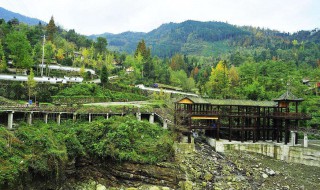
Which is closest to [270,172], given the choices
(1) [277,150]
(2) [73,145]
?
(1) [277,150]

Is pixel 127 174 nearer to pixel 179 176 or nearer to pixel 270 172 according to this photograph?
pixel 179 176

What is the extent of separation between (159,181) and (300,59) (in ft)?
332

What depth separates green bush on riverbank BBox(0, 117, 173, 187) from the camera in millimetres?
23391

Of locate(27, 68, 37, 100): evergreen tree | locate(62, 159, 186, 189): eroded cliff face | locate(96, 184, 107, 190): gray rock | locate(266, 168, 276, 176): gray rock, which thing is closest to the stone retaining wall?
locate(266, 168, 276, 176): gray rock

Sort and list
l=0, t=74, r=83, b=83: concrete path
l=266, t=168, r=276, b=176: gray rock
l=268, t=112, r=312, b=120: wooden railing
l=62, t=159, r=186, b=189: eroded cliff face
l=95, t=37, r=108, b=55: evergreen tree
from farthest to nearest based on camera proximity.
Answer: l=95, t=37, r=108, b=55: evergreen tree < l=0, t=74, r=83, b=83: concrete path < l=268, t=112, r=312, b=120: wooden railing < l=266, t=168, r=276, b=176: gray rock < l=62, t=159, r=186, b=189: eroded cliff face

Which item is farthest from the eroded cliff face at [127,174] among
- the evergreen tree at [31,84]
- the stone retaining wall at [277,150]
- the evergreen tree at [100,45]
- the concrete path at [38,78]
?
the evergreen tree at [100,45]

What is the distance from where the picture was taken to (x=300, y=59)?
111812 millimetres

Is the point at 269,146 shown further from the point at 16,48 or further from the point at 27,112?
the point at 16,48

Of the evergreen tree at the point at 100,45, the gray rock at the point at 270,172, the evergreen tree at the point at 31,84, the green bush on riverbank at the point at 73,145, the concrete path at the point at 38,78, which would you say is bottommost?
the gray rock at the point at 270,172

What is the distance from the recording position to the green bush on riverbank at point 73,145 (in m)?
23.4

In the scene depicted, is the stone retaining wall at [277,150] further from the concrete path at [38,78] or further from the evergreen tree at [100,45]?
the evergreen tree at [100,45]

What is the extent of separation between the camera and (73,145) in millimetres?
29438

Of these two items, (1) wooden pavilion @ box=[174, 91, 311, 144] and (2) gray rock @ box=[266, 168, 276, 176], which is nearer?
(2) gray rock @ box=[266, 168, 276, 176]

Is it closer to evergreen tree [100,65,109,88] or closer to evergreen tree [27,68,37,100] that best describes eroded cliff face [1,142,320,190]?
evergreen tree [27,68,37,100]
